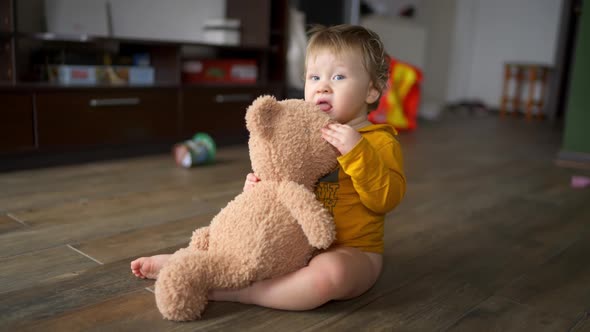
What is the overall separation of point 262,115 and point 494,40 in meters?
5.22

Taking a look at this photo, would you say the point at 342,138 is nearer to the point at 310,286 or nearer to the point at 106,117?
the point at 310,286

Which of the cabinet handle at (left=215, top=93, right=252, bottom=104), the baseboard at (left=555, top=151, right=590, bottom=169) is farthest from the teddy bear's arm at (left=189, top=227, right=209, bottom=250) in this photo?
the baseboard at (left=555, top=151, right=590, bottom=169)

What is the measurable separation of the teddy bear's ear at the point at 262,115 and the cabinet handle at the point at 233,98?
1.88 meters

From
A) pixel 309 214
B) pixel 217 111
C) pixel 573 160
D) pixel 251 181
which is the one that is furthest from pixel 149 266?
pixel 573 160

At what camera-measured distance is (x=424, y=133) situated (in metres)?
3.63

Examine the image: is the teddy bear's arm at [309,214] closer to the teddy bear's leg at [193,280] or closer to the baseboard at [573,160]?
the teddy bear's leg at [193,280]

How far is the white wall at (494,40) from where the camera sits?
5.24 metres

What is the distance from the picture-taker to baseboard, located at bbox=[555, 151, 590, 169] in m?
2.68

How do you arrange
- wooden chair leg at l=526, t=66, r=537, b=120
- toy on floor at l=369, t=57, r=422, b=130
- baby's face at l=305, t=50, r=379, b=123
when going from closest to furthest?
baby's face at l=305, t=50, r=379, b=123 < toy on floor at l=369, t=57, r=422, b=130 < wooden chair leg at l=526, t=66, r=537, b=120

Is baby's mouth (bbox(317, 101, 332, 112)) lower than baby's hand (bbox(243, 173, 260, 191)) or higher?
higher

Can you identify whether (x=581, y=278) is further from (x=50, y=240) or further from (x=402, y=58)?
(x=402, y=58)

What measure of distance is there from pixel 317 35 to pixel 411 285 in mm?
564

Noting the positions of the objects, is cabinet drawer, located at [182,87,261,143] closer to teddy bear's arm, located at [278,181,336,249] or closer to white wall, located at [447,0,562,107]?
teddy bear's arm, located at [278,181,336,249]

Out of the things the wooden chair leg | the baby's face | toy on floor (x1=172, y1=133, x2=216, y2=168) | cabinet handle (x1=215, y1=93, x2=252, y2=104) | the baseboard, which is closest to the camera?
the baby's face
